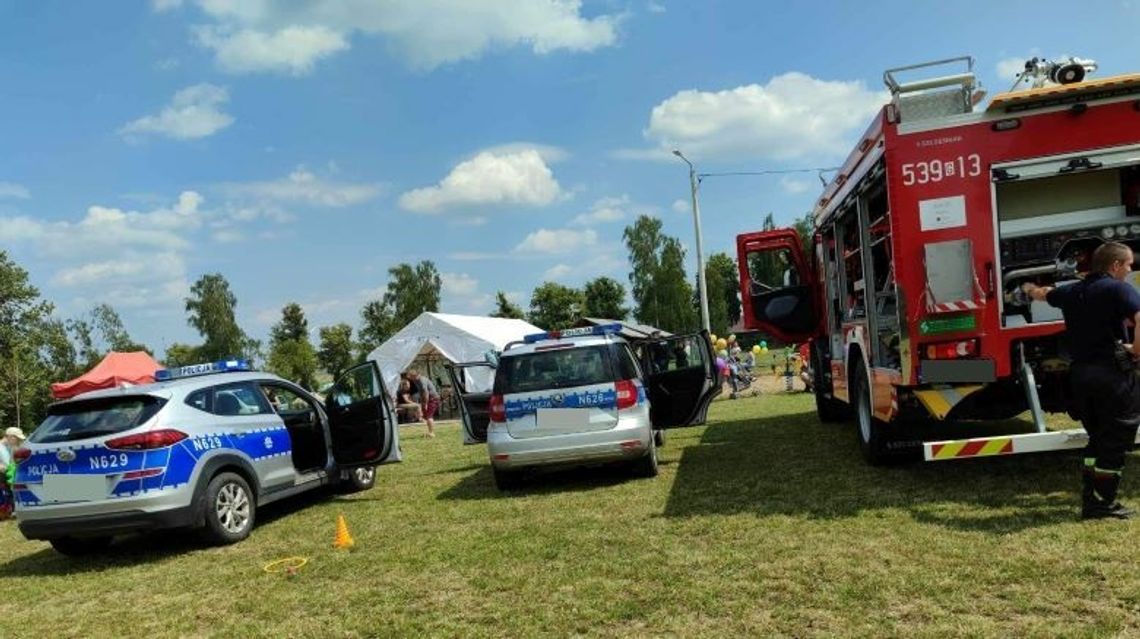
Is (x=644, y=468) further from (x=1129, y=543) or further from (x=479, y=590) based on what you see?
(x=1129, y=543)

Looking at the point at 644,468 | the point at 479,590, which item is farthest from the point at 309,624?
the point at 644,468

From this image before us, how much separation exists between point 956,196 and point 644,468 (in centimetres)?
416

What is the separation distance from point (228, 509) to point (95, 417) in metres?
1.38

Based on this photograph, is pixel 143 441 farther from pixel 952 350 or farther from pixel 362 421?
pixel 952 350

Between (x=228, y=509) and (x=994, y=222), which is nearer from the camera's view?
(x=994, y=222)

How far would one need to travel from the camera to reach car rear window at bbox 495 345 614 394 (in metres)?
8.45

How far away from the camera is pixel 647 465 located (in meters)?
8.65

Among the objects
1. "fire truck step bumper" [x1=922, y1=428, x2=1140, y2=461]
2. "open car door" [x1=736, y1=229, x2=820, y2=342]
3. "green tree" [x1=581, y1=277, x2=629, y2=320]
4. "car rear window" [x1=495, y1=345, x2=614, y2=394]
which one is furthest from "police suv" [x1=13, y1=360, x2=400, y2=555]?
"green tree" [x1=581, y1=277, x2=629, y2=320]

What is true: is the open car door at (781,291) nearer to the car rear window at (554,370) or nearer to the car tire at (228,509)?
the car rear window at (554,370)

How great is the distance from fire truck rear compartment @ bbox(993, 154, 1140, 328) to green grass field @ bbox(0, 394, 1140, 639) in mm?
1670

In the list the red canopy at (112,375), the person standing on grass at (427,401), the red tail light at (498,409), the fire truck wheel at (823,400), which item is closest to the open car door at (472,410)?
the red tail light at (498,409)

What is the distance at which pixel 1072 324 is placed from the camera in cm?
534

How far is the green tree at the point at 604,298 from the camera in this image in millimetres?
85938

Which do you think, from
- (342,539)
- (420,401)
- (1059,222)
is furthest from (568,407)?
(420,401)
